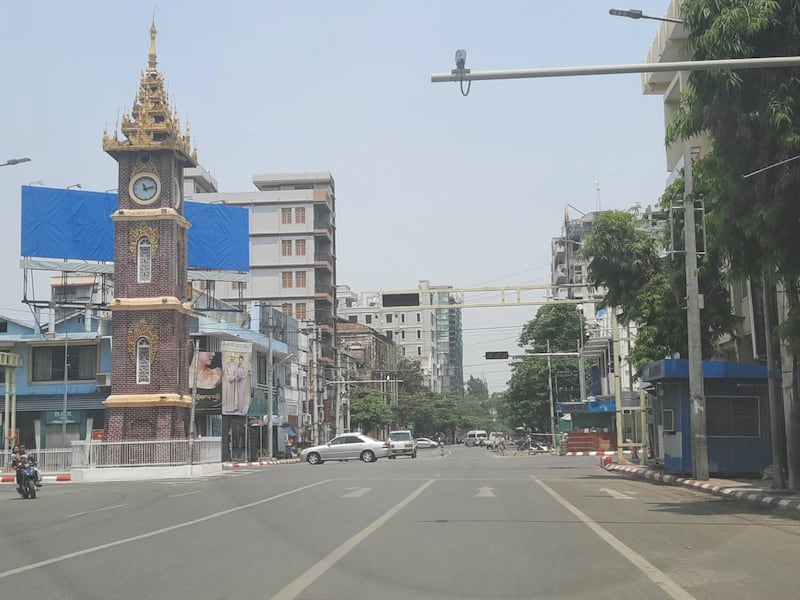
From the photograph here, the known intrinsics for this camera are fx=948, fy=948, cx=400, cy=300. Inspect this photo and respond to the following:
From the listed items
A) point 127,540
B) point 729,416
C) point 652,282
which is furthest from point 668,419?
point 127,540

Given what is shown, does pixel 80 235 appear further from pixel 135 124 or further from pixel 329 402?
pixel 329 402

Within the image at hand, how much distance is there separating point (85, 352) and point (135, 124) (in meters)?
18.7

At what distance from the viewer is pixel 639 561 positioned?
11.2 meters

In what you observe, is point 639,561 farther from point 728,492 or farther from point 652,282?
point 652,282

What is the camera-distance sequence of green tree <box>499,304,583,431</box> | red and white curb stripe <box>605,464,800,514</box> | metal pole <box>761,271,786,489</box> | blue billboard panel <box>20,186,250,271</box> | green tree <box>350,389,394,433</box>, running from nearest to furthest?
red and white curb stripe <box>605,464,800,514</box> → metal pole <box>761,271,786,489</box> → blue billboard panel <box>20,186,250,271</box> → green tree <box>499,304,583,431</box> → green tree <box>350,389,394,433</box>

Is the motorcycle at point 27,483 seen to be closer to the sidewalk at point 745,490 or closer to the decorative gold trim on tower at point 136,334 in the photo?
the decorative gold trim on tower at point 136,334

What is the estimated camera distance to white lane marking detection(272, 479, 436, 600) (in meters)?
9.36

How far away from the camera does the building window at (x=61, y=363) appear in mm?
56875

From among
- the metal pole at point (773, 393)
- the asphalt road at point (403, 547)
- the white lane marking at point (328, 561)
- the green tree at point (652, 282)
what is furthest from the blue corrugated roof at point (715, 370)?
the white lane marking at point (328, 561)

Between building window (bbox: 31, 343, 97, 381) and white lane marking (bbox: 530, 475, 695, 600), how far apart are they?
4450cm

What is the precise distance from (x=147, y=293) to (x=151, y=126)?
775 cm

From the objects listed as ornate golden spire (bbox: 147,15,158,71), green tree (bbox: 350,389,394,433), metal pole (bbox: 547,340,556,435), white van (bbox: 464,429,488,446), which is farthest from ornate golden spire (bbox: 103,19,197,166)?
white van (bbox: 464,429,488,446)

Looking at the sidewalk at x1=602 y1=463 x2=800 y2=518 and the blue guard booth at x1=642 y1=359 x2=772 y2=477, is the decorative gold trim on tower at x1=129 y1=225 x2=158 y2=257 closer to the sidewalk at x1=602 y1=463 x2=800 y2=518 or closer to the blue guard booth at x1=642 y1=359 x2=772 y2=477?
the sidewalk at x1=602 y1=463 x2=800 y2=518

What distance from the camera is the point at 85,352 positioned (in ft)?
187
